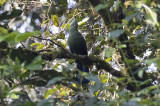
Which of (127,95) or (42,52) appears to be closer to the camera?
(127,95)

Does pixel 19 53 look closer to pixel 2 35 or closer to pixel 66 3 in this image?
pixel 2 35

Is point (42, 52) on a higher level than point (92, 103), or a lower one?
higher

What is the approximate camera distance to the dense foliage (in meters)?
1.07

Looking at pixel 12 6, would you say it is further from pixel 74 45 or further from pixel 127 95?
pixel 127 95

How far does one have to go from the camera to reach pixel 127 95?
1087 millimetres

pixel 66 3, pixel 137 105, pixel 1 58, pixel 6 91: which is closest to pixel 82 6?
pixel 66 3

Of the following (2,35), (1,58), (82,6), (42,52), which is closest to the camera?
(2,35)

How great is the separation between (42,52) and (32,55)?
0.20 metres

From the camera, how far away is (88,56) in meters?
1.92

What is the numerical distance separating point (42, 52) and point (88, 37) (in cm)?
98

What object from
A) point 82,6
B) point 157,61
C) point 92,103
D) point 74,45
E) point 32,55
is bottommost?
point 92,103

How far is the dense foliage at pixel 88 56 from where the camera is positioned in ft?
3.52

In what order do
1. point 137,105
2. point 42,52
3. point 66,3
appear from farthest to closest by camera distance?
point 66,3
point 42,52
point 137,105

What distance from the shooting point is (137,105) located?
0.91 meters
